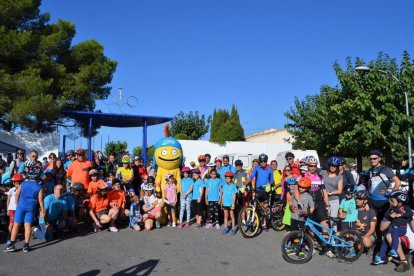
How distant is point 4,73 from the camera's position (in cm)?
1877

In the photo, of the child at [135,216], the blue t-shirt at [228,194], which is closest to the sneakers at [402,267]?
the blue t-shirt at [228,194]

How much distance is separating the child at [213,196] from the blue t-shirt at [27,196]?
4076mm

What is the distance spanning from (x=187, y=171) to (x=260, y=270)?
470 centimetres

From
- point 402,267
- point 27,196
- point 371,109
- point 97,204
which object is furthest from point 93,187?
point 371,109

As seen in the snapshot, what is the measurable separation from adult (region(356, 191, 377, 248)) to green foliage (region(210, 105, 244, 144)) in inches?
1259

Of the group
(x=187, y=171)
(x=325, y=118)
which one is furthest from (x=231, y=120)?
(x=187, y=171)

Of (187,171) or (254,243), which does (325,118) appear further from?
(254,243)

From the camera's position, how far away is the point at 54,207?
876 centimetres

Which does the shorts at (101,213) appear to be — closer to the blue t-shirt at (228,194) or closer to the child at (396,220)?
the blue t-shirt at (228,194)

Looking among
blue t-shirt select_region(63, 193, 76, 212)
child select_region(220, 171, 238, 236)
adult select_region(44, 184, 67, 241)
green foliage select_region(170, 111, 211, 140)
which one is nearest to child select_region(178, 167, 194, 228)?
child select_region(220, 171, 238, 236)

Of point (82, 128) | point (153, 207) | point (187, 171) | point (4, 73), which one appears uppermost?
point (4, 73)

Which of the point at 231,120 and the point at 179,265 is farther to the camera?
the point at 231,120

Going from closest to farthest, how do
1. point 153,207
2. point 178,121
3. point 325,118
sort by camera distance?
1. point 153,207
2. point 325,118
3. point 178,121

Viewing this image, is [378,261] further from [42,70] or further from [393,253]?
[42,70]
